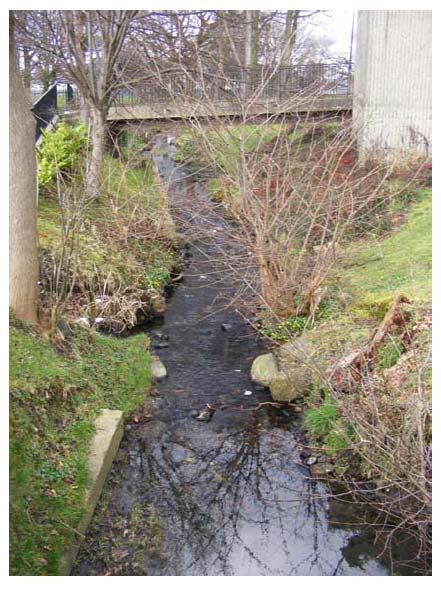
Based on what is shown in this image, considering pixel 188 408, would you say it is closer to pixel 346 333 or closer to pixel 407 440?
pixel 346 333

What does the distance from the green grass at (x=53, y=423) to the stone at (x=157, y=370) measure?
0.17 meters

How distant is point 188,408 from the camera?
7922mm

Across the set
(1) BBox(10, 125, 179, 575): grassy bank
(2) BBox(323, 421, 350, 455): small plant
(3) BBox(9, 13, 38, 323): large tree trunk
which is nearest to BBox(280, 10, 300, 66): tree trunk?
(1) BBox(10, 125, 179, 575): grassy bank

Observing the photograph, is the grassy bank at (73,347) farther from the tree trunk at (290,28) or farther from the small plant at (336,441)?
the tree trunk at (290,28)

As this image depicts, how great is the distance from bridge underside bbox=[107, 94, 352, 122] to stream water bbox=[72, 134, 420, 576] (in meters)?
4.10

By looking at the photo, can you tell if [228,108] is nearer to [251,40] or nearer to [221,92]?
[221,92]

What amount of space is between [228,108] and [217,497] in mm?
7711

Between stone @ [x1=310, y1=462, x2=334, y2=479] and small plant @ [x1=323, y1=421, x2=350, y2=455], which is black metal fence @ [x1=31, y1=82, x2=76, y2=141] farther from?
stone @ [x1=310, y1=462, x2=334, y2=479]

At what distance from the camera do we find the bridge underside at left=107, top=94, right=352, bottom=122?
10.2 m

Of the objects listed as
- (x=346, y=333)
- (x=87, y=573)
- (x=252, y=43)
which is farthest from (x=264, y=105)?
(x=87, y=573)

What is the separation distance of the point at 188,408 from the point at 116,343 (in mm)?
1552

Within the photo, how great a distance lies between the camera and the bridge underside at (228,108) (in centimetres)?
1020

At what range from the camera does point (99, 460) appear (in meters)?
6.23

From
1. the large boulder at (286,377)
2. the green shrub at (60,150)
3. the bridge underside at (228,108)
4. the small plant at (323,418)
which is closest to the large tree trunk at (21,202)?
the large boulder at (286,377)
